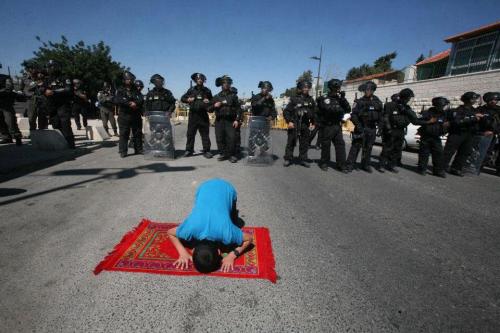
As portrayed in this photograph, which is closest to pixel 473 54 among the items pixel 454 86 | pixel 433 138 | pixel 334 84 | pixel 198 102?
pixel 454 86

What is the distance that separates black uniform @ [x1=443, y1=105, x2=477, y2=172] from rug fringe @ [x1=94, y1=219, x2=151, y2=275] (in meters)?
7.33

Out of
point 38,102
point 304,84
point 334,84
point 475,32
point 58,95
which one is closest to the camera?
point 334,84

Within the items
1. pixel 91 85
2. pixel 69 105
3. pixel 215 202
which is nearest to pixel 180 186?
pixel 215 202

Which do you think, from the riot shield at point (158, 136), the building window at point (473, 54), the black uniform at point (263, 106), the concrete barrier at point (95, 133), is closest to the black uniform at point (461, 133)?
the black uniform at point (263, 106)

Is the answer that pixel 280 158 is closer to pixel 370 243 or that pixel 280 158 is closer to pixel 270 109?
pixel 270 109

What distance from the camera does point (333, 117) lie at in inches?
245

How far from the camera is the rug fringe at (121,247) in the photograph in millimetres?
2342

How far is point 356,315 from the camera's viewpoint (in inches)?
75.5

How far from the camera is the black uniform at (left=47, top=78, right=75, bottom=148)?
6668 mm

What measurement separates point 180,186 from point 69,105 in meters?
4.76

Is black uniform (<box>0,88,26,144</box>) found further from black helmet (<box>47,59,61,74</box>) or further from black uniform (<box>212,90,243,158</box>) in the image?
black uniform (<box>212,90,243,158</box>)

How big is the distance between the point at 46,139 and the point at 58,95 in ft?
4.06

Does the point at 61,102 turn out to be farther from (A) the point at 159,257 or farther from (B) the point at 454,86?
(B) the point at 454,86

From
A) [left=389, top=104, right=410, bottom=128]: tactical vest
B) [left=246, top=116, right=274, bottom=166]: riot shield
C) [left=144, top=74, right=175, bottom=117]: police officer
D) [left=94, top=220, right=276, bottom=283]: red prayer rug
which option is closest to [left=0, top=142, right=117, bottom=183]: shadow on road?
[left=144, top=74, right=175, bottom=117]: police officer
